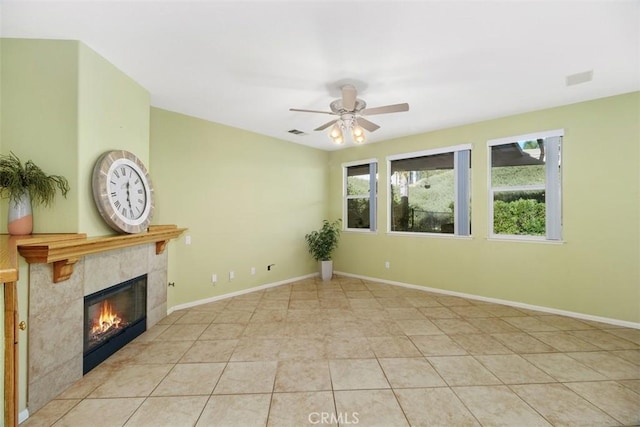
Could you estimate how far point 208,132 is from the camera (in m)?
4.07

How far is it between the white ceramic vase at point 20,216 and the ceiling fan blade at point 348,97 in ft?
9.04

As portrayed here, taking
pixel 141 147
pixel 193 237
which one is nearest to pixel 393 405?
pixel 193 237

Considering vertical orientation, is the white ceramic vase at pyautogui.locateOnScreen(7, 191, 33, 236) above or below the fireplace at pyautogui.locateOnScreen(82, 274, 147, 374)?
above

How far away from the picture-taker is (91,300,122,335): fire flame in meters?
2.46

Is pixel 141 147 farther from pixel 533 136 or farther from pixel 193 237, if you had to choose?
pixel 533 136

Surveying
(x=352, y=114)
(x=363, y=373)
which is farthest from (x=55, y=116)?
(x=363, y=373)

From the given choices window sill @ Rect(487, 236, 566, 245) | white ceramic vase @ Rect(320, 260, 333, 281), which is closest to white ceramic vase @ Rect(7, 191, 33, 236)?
white ceramic vase @ Rect(320, 260, 333, 281)

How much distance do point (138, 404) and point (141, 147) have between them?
2.52 m

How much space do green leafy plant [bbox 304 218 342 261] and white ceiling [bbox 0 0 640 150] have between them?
272 cm

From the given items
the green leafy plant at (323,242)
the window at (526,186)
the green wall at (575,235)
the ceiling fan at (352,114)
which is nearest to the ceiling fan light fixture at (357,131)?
the ceiling fan at (352,114)

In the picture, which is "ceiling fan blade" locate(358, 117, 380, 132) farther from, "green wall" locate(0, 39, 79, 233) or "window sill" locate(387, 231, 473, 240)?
"green wall" locate(0, 39, 79, 233)

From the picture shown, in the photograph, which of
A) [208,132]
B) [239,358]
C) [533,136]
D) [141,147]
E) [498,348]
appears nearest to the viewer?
[239,358]

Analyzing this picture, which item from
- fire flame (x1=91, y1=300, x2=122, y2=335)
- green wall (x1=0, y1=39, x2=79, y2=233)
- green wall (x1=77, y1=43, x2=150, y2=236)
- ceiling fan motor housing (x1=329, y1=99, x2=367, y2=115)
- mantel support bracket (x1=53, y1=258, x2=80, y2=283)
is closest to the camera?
mantel support bracket (x1=53, y1=258, x2=80, y2=283)

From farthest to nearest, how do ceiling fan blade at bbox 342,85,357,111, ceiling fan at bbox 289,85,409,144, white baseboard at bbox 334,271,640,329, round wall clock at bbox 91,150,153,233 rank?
white baseboard at bbox 334,271,640,329 < ceiling fan at bbox 289,85,409,144 < ceiling fan blade at bbox 342,85,357,111 < round wall clock at bbox 91,150,153,233
